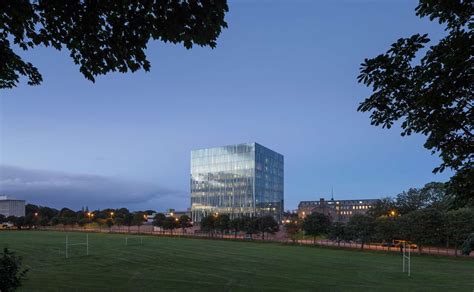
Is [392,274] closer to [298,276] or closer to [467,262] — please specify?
[298,276]

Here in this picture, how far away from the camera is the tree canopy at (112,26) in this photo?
22.1 feet

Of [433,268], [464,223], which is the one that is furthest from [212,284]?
[464,223]

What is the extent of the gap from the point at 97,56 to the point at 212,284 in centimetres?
3002

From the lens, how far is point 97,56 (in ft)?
25.0

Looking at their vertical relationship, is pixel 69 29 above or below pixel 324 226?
above

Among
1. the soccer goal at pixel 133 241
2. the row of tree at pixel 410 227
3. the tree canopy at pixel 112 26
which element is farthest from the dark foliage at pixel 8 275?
the soccer goal at pixel 133 241

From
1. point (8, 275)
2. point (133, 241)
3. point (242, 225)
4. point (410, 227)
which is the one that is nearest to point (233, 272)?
point (8, 275)

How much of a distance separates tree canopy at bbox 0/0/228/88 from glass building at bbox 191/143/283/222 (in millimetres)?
115001

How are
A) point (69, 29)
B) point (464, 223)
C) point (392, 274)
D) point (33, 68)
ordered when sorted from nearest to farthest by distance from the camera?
point (69, 29) → point (33, 68) → point (392, 274) → point (464, 223)

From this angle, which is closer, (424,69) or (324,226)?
(424,69)

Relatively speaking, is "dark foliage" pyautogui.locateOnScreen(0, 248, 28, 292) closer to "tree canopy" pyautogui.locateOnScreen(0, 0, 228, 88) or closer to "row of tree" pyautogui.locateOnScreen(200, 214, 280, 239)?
"tree canopy" pyautogui.locateOnScreen(0, 0, 228, 88)

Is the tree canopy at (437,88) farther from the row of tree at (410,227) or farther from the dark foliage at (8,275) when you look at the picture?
the row of tree at (410,227)

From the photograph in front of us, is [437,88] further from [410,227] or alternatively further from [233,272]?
[410,227]

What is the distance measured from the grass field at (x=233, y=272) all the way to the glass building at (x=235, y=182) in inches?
2568
